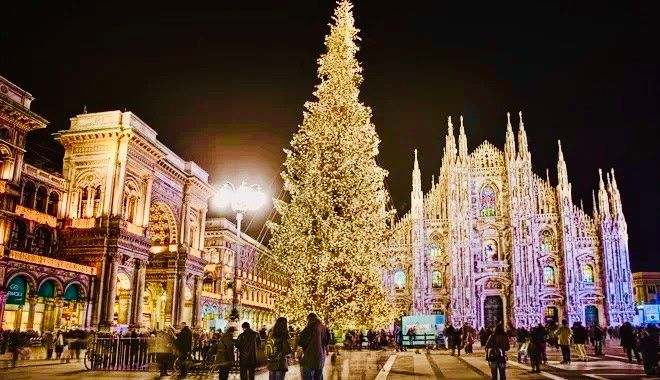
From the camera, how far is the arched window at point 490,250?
198 feet

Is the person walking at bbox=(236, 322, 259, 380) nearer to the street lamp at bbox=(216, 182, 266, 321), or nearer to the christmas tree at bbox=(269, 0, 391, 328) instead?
the street lamp at bbox=(216, 182, 266, 321)

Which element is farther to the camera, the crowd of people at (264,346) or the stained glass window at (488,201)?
the stained glass window at (488,201)

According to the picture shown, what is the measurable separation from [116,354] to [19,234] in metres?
17.4

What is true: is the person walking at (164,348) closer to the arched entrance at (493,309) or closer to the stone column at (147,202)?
the stone column at (147,202)

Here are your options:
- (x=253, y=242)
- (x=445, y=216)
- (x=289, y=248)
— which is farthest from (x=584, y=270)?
(x=289, y=248)

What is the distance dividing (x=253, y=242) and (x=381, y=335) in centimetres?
3773

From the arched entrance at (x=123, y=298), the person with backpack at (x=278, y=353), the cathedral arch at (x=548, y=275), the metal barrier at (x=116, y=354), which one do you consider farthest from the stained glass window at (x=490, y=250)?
the person with backpack at (x=278, y=353)

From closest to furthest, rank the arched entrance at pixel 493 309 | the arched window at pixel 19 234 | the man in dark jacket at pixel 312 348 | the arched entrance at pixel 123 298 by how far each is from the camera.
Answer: the man in dark jacket at pixel 312 348 → the arched window at pixel 19 234 → the arched entrance at pixel 123 298 → the arched entrance at pixel 493 309

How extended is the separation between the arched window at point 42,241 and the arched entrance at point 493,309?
4289 centimetres

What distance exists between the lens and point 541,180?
60.1m

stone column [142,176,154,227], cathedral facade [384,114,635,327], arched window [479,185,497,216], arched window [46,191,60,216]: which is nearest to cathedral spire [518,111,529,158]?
cathedral facade [384,114,635,327]

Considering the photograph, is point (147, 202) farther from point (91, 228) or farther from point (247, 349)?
point (247, 349)

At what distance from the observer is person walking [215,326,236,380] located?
11.8m

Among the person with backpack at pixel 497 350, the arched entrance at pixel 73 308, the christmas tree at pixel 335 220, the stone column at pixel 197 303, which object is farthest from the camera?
the stone column at pixel 197 303
